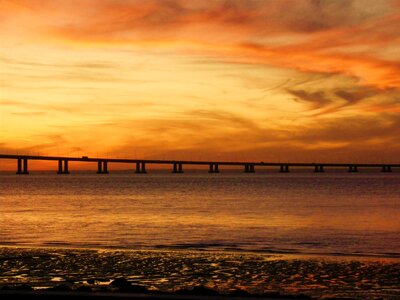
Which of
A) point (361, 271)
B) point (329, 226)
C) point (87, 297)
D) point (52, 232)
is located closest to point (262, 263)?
point (361, 271)

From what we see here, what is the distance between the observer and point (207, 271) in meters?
21.9

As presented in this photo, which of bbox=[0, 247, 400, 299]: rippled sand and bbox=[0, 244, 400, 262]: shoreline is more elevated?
bbox=[0, 247, 400, 299]: rippled sand

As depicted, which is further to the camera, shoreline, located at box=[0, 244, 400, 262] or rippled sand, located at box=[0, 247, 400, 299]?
shoreline, located at box=[0, 244, 400, 262]

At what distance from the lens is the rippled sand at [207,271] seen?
18.9 m

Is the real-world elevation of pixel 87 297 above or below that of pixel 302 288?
above

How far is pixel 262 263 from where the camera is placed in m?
24.3

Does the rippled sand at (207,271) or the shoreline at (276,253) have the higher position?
the rippled sand at (207,271)

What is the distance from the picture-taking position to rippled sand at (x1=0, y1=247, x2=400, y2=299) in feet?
62.0

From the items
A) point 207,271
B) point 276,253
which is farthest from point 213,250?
point 207,271

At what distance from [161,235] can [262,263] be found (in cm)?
1422

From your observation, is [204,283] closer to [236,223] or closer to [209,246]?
[209,246]

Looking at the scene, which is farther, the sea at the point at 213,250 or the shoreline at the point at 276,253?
the shoreline at the point at 276,253

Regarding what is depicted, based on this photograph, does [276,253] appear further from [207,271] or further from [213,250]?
[207,271]

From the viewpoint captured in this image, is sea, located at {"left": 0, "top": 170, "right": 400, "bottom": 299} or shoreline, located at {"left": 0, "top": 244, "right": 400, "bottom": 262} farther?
shoreline, located at {"left": 0, "top": 244, "right": 400, "bottom": 262}
